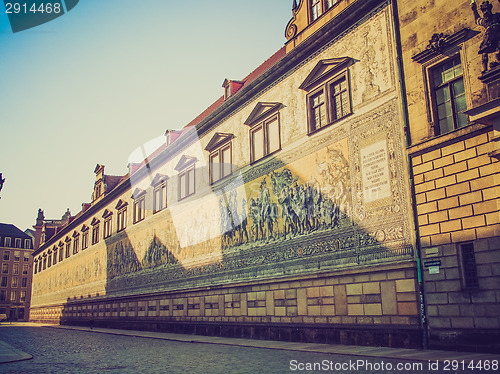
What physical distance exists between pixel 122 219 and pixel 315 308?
863 inches

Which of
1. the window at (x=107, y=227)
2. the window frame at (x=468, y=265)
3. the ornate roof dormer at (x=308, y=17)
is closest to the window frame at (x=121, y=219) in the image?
the window at (x=107, y=227)

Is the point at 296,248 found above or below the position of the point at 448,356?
above

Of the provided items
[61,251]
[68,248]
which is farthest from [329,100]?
Answer: [61,251]

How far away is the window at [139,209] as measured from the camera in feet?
97.8

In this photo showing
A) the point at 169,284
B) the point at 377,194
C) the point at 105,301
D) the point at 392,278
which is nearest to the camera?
the point at 392,278

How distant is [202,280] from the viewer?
21688 millimetres

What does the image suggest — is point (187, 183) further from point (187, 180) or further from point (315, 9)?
point (315, 9)

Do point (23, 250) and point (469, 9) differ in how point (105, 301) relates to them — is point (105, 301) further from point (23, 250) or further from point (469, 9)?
point (23, 250)

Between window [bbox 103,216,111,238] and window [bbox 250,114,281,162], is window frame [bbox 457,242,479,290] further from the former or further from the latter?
window [bbox 103,216,111,238]

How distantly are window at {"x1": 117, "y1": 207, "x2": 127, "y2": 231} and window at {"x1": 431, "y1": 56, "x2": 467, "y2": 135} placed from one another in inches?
976

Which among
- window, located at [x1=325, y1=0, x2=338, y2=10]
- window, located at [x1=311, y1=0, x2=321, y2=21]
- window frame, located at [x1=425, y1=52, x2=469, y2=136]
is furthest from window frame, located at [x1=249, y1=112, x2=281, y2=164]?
window frame, located at [x1=425, y1=52, x2=469, y2=136]

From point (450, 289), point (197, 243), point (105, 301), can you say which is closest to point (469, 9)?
point (450, 289)

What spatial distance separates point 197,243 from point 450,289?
13.4 meters

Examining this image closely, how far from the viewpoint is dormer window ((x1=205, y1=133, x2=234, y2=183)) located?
2092cm
